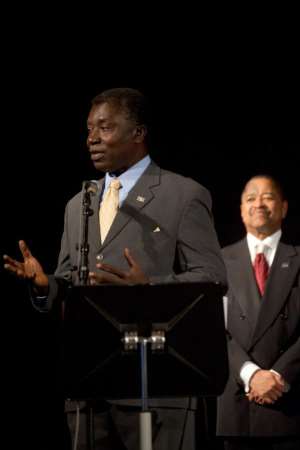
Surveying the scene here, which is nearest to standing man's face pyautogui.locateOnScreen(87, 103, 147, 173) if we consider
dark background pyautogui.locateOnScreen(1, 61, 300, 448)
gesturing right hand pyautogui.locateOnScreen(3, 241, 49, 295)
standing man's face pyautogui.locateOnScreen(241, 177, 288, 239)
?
gesturing right hand pyautogui.locateOnScreen(3, 241, 49, 295)

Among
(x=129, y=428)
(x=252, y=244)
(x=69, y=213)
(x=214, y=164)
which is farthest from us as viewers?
(x=214, y=164)

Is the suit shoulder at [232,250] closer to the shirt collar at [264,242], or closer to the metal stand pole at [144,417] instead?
the shirt collar at [264,242]

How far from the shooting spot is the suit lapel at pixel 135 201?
2898mm

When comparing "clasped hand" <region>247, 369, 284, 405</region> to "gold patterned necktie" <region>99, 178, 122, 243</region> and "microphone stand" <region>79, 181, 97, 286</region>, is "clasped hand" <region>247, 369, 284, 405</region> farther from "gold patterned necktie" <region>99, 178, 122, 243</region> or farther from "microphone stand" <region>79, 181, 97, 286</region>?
"microphone stand" <region>79, 181, 97, 286</region>

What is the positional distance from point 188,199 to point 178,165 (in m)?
2.30

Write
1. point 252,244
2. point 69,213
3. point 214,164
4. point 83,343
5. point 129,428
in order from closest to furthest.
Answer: point 83,343 < point 129,428 < point 69,213 < point 252,244 < point 214,164

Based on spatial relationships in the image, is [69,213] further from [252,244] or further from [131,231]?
[252,244]

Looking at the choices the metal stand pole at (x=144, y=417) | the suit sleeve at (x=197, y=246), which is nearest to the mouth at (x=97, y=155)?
the suit sleeve at (x=197, y=246)

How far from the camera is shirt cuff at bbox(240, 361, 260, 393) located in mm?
3738

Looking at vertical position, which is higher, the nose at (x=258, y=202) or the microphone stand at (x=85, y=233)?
the nose at (x=258, y=202)

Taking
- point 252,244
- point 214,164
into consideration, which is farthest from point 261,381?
point 214,164

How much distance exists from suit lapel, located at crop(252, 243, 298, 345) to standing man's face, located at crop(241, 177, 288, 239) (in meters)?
0.21

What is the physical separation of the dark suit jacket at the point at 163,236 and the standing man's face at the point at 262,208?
1.31m

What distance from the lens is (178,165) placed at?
522 cm
